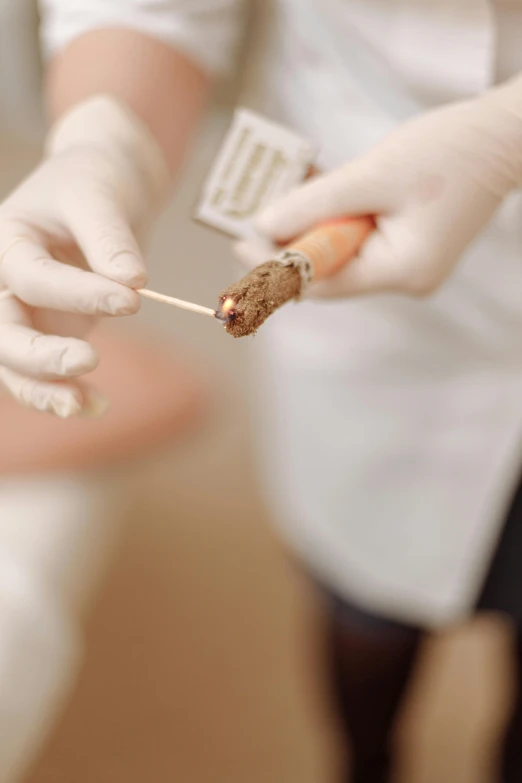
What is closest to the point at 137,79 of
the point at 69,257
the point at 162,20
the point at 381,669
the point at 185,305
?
the point at 162,20

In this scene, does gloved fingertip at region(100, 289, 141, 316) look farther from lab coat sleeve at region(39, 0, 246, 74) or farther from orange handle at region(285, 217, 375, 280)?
lab coat sleeve at region(39, 0, 246, 74)

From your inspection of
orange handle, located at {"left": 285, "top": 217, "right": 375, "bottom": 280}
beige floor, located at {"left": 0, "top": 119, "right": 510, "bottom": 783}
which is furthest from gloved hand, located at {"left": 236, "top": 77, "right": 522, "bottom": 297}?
beige floor, located at {"left": 0, "top": 119, "right": 510, "bottom": 783}

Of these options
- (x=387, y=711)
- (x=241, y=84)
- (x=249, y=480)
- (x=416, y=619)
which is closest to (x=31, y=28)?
(x=241, y=84)

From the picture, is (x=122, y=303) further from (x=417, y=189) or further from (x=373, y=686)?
(x=373, y=686)

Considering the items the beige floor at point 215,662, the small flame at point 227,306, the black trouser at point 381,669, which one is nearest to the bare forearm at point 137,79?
the small flame at point 227,306

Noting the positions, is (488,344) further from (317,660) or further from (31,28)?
(31,28)

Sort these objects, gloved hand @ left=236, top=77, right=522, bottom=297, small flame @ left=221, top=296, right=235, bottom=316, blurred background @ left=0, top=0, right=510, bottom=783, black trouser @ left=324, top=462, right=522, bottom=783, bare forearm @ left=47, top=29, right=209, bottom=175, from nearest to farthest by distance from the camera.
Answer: small flame @ left=221, top=296, right=235, bottom=316, gloved hand @ left=236, top=77, right=522, bottom=297, bare forearm @ left=47, top=29, right=209, bottom=175, black trouser @ left=324, top=462, right=522, bottom=783, blurred background @ left=0, top=0, right=510, bottom=783
